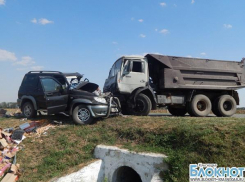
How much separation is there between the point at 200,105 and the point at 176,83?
183 centimetres

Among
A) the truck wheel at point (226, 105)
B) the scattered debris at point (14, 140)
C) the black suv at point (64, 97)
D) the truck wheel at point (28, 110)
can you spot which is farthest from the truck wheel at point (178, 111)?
the truck wheel at point (28, 110)

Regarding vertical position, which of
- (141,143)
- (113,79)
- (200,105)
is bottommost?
(141,143)

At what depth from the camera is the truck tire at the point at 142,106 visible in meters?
9.41

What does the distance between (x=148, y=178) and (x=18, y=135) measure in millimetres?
4973

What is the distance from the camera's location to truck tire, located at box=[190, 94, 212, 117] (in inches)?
404

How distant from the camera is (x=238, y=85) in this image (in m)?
10.9

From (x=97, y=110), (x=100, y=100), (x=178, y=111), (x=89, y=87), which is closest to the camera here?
(x=97, y=110)

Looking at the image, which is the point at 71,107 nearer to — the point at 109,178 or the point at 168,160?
the point at 109,178

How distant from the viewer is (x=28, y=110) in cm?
968

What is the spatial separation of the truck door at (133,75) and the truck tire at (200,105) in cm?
258

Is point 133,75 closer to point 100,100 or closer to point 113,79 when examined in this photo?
point 113,79

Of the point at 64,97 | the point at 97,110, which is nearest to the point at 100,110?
the point at 97,110

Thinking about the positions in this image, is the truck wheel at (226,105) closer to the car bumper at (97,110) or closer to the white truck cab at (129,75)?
the white truck cab at (129,75)

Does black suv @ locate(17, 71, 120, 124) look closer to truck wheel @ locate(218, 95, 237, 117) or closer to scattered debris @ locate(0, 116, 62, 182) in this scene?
scattered debris @ locate(0, 116, 62, 182)
